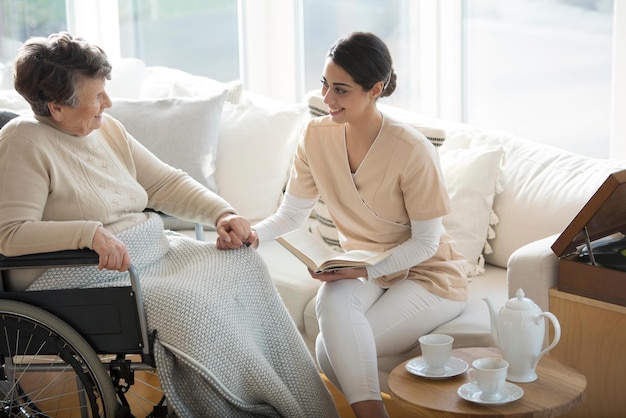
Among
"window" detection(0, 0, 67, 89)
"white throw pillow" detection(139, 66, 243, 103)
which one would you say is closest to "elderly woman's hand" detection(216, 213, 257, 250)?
"white throw pillow" detection(139, 66, 243, 103)

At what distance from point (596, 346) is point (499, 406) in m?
0.53

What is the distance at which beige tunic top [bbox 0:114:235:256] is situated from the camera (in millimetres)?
2088

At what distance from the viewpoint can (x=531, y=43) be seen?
355cm

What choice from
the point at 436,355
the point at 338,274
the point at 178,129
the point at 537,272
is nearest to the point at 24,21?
the point at 178,129

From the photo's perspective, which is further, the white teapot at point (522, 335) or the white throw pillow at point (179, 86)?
the white throw pillow at point (179, 86)

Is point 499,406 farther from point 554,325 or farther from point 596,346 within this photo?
point 596,346

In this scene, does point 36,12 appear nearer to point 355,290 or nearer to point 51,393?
point 51,393

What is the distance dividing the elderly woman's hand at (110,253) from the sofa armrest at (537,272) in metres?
1.00

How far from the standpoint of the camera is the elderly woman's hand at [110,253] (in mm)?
2051

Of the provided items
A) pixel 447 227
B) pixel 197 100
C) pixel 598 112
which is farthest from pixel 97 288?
pixel 598 112

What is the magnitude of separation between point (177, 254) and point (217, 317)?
0.32 meters

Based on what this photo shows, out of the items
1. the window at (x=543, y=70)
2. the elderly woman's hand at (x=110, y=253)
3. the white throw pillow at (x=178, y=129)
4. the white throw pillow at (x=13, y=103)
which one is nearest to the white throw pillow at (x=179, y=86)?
the white throw pillow at (x=178, y=129)

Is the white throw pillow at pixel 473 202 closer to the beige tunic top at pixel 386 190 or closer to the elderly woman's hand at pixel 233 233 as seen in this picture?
the beige tunic top at pixel 386 190

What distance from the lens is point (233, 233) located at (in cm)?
234
